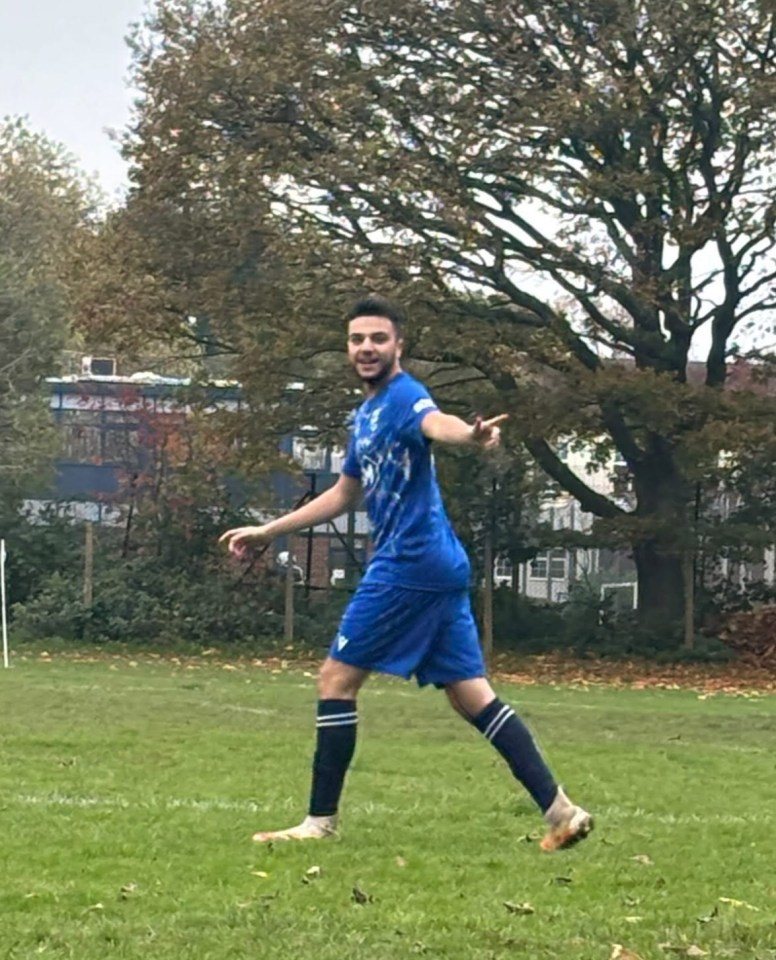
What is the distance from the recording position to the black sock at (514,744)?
614 centimetres

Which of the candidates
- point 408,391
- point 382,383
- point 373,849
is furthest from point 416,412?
point 373,849

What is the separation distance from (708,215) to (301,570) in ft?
27.0

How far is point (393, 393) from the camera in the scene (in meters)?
6.14

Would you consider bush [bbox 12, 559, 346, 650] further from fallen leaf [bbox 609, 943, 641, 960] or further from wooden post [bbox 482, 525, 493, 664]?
fallen leaf [bbox 609, 943, 641, 960]

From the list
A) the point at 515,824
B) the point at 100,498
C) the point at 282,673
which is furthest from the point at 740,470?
the point at 515,824

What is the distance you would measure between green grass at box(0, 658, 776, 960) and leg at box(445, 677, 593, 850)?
204mm

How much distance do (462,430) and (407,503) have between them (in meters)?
0.55

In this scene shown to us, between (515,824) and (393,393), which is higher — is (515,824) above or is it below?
below

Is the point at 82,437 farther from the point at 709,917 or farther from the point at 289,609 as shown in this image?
the point at 709,917

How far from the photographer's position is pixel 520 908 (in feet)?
16.1

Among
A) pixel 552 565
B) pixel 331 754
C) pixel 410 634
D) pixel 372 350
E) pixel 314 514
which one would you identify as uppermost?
pixel 372 350

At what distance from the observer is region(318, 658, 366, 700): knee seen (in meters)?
6.24

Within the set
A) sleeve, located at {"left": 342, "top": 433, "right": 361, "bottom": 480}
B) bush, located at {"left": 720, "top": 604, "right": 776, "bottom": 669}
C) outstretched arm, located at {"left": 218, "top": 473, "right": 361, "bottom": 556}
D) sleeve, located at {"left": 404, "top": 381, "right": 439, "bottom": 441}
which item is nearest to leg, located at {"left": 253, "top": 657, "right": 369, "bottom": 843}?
outstretched arm, located at {"left": 218, "top": 473, "right": 361, "bottom": 556}

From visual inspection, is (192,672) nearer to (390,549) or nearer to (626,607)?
(626,607)
